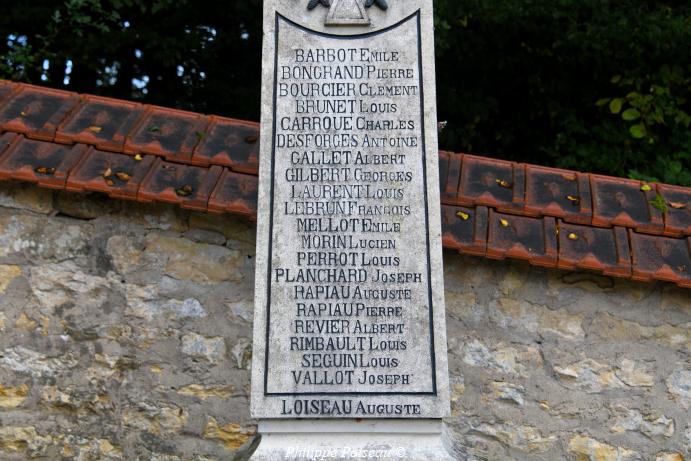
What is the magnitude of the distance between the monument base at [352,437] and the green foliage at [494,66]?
3.50 meters

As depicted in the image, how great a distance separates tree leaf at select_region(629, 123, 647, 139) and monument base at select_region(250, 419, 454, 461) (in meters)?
3.92

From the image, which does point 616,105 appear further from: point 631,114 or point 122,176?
point 122,176

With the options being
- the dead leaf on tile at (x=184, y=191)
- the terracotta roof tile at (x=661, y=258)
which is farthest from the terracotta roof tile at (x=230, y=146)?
the terracotta roof tile at (x=661, y=258)

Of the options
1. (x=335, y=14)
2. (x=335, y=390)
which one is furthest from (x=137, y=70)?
(x=335, y=390)

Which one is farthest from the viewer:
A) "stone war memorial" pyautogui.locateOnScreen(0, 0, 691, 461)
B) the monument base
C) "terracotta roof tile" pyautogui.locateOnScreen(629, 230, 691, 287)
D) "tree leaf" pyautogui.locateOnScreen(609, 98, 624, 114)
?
"tree leaf" pyautogui.locateOnScreen(609, 98, 624, 114)

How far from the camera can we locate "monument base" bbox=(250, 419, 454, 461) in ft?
11.2

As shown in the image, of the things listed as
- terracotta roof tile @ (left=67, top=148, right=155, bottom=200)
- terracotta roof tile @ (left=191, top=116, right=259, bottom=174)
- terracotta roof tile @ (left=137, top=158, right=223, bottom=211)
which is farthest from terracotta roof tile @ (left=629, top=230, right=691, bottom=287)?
terracotta roof tile @ (left=67, top=148, right=155, bottom=200)

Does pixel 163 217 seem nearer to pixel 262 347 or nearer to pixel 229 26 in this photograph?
pixel 262 347

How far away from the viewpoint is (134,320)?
4.31m

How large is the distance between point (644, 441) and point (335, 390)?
5.57 feet

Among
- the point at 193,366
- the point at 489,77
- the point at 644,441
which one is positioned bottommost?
the point at 644,441

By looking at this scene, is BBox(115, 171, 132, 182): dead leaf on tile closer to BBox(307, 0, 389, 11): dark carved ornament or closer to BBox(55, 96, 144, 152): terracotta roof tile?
BBox(55, 96, 144, 152): terracotta roof tile

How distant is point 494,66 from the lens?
7.54 m

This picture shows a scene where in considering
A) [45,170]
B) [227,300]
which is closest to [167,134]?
[45,170]
